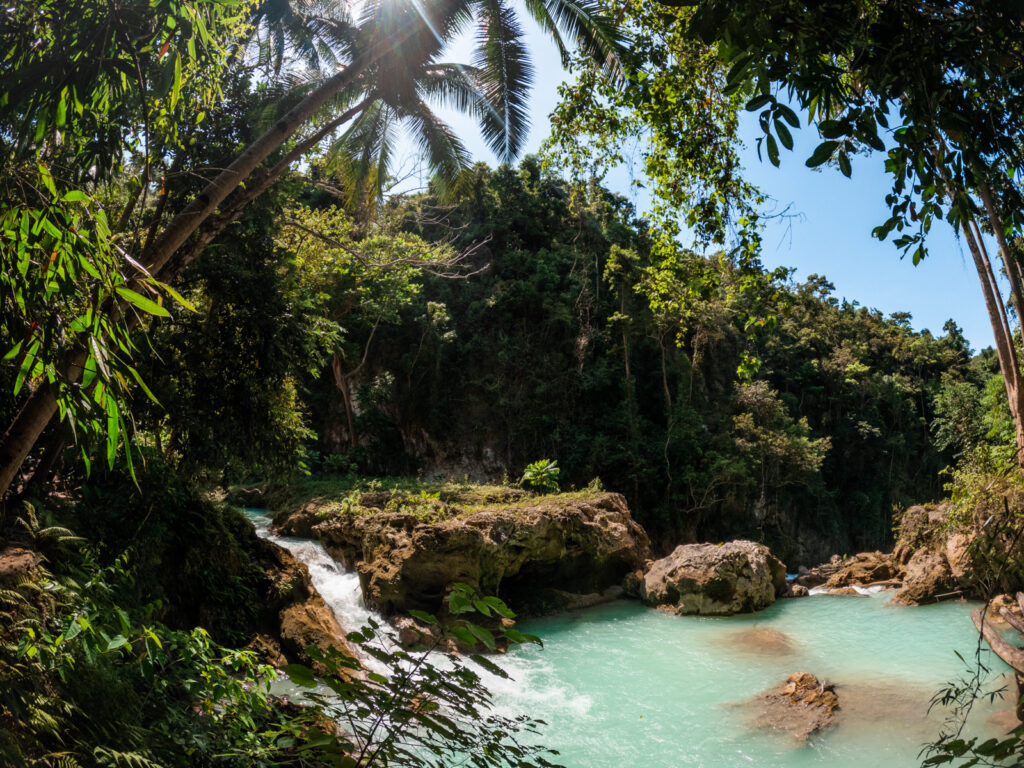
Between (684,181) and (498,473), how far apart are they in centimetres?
1801

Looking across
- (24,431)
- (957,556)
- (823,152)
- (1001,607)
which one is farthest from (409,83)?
(957,556)

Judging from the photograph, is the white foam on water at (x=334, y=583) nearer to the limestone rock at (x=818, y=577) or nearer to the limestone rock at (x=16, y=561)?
the limestone rock at (x=16, y=561)

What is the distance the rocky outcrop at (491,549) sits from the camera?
30.7 ft

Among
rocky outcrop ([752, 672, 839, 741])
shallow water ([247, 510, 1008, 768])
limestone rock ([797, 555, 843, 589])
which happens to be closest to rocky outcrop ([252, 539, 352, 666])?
shallow water ([247, 510, 1008, 768])

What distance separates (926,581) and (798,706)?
616 cm

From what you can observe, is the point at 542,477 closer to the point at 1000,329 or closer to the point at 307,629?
the point at 307,629

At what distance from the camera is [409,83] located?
8.34 metres

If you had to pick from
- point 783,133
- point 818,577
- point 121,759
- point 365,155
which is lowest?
point 818,577

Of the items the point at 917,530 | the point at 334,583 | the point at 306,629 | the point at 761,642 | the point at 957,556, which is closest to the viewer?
the point at 306,629

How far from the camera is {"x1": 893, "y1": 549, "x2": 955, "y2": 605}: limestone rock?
10836mm

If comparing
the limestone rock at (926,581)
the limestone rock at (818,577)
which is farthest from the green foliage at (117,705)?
the limestone rock at (818,577)

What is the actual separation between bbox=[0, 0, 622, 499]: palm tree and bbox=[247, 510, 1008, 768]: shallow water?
4654mm

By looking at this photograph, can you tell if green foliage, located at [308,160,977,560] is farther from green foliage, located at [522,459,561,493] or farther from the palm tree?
the palm tree

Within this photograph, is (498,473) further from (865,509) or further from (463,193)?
(865,509)
